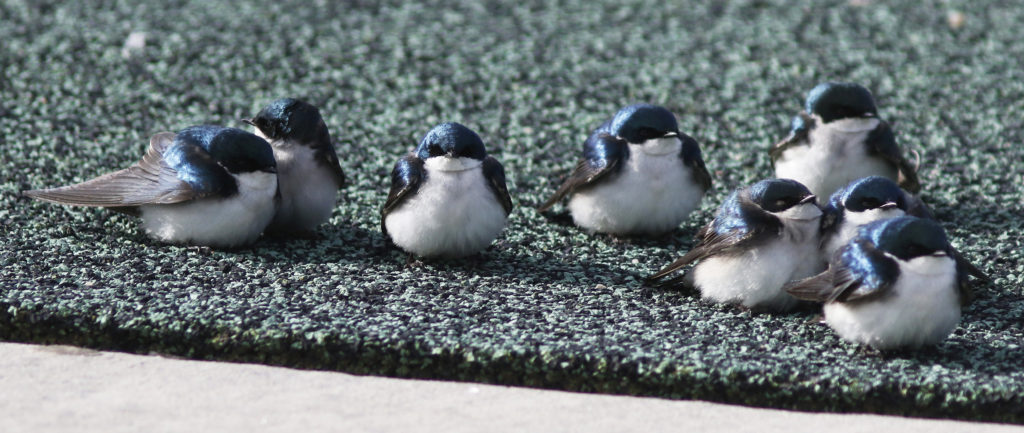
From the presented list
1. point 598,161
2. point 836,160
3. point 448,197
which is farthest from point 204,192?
point 836,160

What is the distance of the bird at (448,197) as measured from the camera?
16.6ft

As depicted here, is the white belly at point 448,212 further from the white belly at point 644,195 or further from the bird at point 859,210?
the bird at point 859,210

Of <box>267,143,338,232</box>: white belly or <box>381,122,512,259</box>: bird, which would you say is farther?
<box>267,143,338,232</box>: white belly

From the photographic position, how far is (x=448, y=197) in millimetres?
5035

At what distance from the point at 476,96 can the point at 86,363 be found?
152 inches

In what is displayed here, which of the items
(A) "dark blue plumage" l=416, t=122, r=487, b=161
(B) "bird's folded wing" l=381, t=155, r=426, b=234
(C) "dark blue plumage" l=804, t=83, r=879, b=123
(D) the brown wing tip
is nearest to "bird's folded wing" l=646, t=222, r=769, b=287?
(D) the brown wing tip

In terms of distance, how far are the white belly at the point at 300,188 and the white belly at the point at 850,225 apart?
215 centimetres

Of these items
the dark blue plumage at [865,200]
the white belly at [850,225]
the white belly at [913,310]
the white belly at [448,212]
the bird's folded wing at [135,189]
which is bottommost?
the white belly at [913,310]

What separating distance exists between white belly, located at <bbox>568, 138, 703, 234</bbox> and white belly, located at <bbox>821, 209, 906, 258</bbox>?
891mm

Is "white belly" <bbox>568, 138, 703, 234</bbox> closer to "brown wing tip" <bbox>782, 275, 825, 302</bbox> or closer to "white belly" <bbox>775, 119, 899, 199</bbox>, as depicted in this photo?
"white belly" <bbox>775, 119, 899, 199</bbox>

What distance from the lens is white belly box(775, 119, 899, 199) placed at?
233 inches

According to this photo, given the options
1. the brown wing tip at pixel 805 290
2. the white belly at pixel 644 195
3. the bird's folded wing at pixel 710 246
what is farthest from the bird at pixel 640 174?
the brown wing tip at pixel 805 290

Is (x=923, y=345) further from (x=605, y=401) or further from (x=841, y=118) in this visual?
(x=841, y=118)

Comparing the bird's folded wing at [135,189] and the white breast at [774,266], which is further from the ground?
the bird's folded wing at [135,189]
